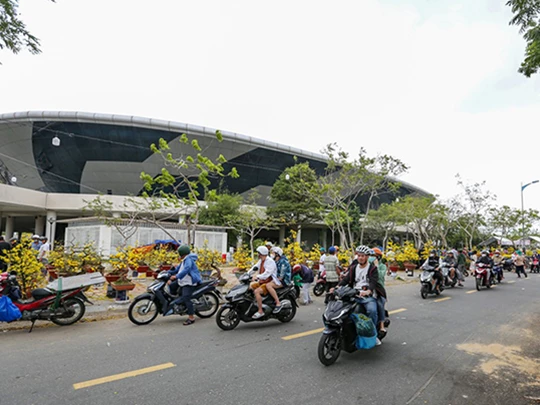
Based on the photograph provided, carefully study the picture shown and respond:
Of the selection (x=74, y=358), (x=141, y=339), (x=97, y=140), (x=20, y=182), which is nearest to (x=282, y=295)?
(x=141, y=339)

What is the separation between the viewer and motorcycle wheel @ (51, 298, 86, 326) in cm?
623

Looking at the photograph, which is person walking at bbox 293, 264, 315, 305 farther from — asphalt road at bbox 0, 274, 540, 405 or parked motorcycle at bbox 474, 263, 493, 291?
parked motorcycle at bbox 474, 263, 493, 291

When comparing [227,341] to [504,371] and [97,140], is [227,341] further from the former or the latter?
[97,140]

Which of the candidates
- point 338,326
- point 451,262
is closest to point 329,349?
point 338,326

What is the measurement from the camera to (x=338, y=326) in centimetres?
436

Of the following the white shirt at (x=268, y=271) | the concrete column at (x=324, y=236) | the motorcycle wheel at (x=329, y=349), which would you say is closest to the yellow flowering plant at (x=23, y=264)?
the white shirt at (x=268, y=271)

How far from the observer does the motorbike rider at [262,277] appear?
614 cm

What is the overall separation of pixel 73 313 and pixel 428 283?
9.27 meters

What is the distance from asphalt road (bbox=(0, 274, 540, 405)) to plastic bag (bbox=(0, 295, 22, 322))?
0.31m

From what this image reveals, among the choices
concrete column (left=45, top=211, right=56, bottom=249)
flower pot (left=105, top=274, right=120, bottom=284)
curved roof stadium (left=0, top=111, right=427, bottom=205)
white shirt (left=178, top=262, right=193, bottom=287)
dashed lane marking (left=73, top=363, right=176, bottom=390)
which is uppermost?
curved roof stadium (left=0, top=111, right=427, bottom=205)

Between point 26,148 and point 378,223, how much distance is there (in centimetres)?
4008

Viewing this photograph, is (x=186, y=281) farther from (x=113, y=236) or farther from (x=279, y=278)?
(x=113, y=236)

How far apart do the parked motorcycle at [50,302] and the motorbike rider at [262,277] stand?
10.1ft

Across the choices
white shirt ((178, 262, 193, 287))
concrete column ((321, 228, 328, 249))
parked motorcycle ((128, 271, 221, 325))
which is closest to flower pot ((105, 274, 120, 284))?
parked motorcycle ((128, 271, 221, 325))
